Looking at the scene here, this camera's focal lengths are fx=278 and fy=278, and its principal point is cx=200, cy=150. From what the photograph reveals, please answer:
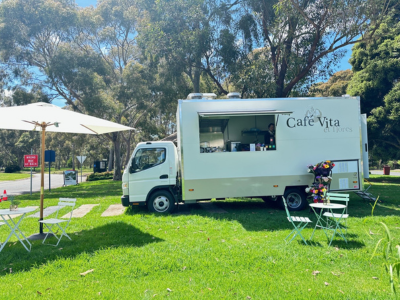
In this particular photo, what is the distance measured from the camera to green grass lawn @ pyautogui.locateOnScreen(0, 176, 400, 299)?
11.7 ft

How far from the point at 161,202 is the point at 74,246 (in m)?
3.29

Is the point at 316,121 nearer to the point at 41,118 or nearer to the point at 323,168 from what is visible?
the point at 323,168

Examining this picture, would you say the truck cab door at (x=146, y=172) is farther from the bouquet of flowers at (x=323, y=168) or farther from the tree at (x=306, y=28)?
the tree at (x=306, y=28)

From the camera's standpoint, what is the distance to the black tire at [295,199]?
8.35m

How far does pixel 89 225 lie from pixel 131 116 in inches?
765

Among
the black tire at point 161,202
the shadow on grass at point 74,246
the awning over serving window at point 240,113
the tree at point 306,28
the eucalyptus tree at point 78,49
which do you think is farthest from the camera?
the eucalyptus tree at point 78,49

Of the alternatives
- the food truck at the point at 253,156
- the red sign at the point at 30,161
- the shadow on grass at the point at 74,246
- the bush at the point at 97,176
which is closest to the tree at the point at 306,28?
the food truck at the point at 253,156

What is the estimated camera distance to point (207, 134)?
8.70 metres

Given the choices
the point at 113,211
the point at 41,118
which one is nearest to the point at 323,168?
the point at 113,211

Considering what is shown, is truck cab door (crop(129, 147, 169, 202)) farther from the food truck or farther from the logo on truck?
the logo on truck

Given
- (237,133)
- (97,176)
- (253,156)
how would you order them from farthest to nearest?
(97,176), (237,133), (253,156)

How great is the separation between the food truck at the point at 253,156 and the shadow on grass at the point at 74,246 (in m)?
1.98

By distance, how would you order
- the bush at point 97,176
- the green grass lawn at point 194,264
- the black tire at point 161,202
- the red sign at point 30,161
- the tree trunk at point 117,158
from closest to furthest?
the green grass lawn at point 194,264 < the black tire at point 161,202 < the red sign at point 30,161 < the tree trunk at point 117,158 < the bush at point 97,176

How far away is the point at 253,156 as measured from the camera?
26.5 feet
